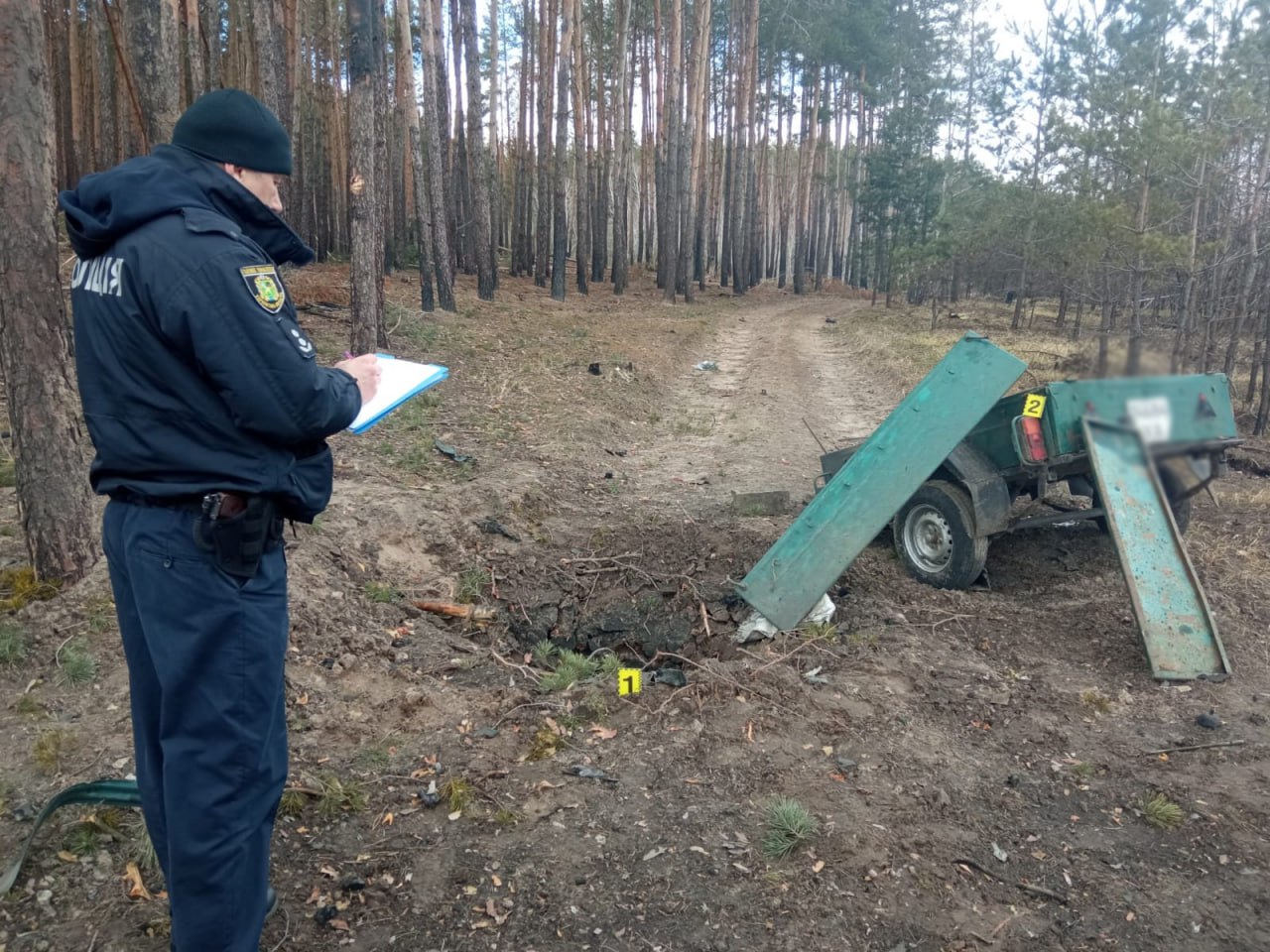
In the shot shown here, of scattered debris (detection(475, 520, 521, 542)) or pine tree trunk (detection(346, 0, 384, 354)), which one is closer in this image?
scattered debris (detection(475, 520, 521, 542))

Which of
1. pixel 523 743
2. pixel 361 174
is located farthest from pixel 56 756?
pixel 361 174

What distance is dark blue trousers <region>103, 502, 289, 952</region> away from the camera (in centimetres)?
204

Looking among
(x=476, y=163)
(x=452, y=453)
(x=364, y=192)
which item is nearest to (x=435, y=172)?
(x=476, y=163)

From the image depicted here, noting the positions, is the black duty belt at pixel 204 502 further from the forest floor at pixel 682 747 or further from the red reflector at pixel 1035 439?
the red reflector at pixel 1035 439

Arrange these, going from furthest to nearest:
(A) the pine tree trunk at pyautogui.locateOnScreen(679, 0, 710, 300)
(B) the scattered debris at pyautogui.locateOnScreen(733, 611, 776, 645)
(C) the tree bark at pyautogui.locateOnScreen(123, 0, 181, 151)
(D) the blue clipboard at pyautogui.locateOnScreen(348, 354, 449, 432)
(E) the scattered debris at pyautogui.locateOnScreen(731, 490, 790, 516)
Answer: (A) the pine tree trunk at pyautogui.locateOnScreen(679, 0, 710, 300) → (E) the scattered debris at pyautogui.locateOnScreen(731, 490, 790, 516) → (C) the tree bark at pyautogui.locateOnScreen(123, 0, 181, 151) → (B) the scattered debris at pyautogui.locateOnScreen(733, 611, 776, 645) → (D) the blue clipboard at pyautogui.locateOnScreen(348, 354, 449, 432)

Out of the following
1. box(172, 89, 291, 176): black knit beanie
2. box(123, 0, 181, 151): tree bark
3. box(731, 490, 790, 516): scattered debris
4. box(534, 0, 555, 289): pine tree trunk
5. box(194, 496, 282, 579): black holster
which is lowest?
box(731, 490, 790, 516): scattered debris

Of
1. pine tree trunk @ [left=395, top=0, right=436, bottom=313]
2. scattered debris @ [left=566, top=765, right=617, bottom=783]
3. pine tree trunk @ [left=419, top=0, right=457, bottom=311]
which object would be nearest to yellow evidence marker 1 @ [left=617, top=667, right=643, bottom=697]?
scattered debris @ [left=566, top=765, right=617, bottom=783]

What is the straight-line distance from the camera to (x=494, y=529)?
6.64 m

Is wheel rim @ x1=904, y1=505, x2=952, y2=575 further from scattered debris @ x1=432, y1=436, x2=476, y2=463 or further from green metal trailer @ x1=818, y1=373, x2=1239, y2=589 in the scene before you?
scattered debris @ x1=432, y1=436, x2=476, y2=463

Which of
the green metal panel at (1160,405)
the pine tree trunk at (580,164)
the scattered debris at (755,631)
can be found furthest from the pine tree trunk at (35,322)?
the pine tree trunk at (580,164)

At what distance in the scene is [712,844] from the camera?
318 centimetres

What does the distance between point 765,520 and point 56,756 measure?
504 cm

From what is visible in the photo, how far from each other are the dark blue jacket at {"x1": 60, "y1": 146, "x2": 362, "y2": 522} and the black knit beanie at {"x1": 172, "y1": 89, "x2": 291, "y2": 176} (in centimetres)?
4

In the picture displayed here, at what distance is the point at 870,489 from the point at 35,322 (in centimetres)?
454
